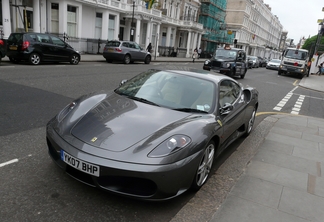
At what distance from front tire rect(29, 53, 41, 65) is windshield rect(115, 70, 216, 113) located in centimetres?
1106

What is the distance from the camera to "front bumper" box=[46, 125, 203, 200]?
2.55 meters

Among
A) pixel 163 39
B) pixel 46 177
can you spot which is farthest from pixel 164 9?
pixel 46 177

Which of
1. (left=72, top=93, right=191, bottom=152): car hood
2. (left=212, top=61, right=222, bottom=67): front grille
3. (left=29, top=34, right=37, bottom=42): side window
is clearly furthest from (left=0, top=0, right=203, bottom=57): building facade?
(left=72, top=93, right=191, bottom=152): car hood

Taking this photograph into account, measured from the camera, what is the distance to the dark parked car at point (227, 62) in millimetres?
15940

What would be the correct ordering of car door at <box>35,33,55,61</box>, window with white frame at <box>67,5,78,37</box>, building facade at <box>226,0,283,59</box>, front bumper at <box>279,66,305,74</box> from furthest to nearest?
building facade at <box>226,0,283,59</box>
window with white frame at <box>67,5,78,37</box>
front bumper at <box>279,66,305,74</box>
car door at <box>35,33,55,61</box>

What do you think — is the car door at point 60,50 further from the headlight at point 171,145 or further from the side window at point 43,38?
the headlight at point 171,145

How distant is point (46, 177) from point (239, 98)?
11.0ft

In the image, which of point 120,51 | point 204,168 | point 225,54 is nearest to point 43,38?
point 120,51

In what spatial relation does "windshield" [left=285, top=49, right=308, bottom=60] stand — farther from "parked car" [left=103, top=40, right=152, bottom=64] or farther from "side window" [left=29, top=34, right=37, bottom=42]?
"side window" [left=29, top=34, right=37, bottom=42]

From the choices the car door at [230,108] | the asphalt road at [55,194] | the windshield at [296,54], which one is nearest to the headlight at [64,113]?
the asphalt road at [55,194]

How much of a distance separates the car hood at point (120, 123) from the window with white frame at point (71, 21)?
931 inches

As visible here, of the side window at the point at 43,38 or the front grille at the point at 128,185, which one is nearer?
the front grille at the point at 128,185

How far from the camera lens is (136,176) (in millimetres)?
2541

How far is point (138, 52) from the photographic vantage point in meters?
21.3
